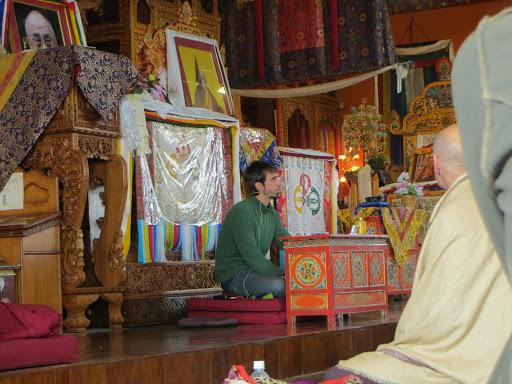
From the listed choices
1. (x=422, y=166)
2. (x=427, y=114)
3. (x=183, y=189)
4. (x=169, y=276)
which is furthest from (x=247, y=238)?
(x=427, y=114)

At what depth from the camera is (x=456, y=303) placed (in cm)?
304

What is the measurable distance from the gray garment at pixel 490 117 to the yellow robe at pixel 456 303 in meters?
2.32

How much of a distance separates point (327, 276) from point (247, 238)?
25.5 inches

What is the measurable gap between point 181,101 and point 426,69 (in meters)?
6.89

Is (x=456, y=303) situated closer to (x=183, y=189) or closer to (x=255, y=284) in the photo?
(x=255, y=284)

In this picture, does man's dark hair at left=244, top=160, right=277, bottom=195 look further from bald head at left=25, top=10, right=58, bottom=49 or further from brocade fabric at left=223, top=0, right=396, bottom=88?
bald head at left=25, top=10, right=58, bottom=49

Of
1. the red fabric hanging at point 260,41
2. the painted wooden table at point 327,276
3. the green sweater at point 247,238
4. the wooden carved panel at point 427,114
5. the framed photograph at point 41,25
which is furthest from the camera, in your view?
the wooden carved panel at point 427,114

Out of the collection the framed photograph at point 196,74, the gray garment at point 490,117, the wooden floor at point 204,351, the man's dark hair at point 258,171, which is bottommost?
the wooden floor at point 204,351

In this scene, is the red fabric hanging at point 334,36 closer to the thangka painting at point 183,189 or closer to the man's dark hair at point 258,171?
the thangka painting at point 183,189

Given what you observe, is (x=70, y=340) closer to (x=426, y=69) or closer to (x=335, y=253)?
(x=335, y=253)

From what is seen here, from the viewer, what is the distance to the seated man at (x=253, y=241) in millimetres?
6078

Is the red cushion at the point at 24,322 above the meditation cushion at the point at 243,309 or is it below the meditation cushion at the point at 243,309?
above

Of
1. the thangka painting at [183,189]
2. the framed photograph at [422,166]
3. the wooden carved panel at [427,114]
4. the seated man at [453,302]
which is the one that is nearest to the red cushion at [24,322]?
the seated man at [453,302]

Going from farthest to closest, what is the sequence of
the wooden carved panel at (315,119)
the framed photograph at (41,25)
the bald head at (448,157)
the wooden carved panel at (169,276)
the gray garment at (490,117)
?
1. the wooden carved panel at (315,119)
2. the framed photograph at (41,25)
3. the wooden carved panel at (169,276)
4. the bald head at (448,157)
5. the gray garment at (490,117)
